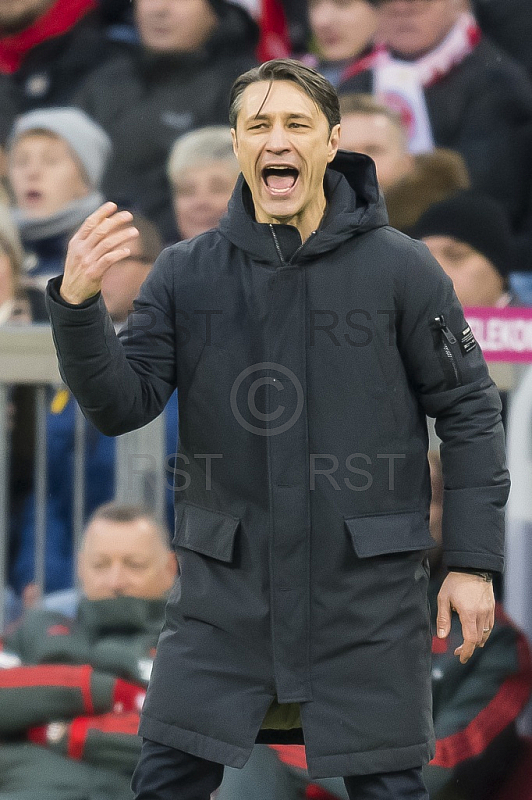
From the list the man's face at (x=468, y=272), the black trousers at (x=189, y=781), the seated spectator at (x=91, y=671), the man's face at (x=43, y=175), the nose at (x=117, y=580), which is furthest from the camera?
the man's face at (x=43, y=175)

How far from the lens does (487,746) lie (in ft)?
10.7

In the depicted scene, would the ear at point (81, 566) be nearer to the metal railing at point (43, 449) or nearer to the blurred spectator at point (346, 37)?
the metal railing at point (43, 449)

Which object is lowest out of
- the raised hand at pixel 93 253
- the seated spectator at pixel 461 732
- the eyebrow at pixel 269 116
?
the seated spectator at pixel 461 732

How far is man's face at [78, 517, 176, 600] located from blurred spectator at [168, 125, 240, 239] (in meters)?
1.06

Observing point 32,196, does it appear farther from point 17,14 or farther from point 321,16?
point 321,16

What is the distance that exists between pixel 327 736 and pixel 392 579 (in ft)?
0.93

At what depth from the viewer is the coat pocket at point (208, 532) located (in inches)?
84.1

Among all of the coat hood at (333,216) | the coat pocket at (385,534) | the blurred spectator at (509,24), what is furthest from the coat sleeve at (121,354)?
the blurred spectator at (509,24)

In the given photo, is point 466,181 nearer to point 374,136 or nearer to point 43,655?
point 374,136

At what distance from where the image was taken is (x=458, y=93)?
13.6 feet

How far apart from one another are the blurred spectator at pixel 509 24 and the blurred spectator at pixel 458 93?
3cm

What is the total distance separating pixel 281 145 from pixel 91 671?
1.84 m

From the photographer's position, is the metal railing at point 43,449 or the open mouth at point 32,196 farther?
the open mouth at point 32,196

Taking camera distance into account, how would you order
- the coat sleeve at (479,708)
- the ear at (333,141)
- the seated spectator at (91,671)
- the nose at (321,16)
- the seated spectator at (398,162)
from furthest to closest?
the nose at (321,16)
the seated spectator at (398,162)
the seated spectator at (91,671)
the coat sleeve at (479,708)
the ear at (333,141)
